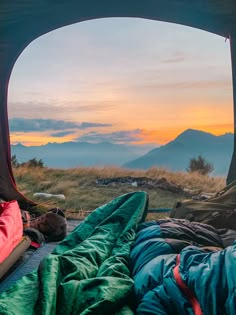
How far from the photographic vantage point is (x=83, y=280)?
1028mm

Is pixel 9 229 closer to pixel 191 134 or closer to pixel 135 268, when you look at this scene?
pixel 135 268

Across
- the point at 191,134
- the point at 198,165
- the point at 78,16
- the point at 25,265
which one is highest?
the point at 78,16

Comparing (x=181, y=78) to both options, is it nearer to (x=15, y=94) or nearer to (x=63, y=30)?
(x=63, y=30)

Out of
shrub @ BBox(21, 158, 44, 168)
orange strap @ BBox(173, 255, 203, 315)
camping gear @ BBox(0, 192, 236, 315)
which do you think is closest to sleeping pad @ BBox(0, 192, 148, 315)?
camping gear @ BBox(0, 192, 236, 315)

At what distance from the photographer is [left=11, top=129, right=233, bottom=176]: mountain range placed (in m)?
2.66

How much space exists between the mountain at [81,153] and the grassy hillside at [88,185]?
0.05 meters

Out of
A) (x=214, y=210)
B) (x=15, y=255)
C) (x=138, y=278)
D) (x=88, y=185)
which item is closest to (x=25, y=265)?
(x=15, y=255)

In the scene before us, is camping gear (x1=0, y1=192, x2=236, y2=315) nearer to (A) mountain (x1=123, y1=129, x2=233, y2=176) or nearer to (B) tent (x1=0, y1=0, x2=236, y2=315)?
(B) tent (x1=0, y1=0, x2=236, y2=315)

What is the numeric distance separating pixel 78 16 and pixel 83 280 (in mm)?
1781

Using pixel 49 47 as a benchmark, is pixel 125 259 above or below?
below

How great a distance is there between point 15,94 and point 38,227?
1020 millimetres

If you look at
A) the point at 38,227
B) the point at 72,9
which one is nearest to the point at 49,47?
the point at 72,9

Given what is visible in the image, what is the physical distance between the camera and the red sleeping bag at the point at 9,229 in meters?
1.60

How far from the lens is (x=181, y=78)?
2.63m
